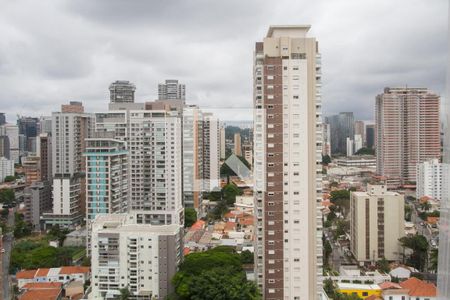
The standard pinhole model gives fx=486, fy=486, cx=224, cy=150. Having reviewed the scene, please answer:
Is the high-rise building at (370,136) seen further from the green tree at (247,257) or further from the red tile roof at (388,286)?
the red tile roof at (388,286)

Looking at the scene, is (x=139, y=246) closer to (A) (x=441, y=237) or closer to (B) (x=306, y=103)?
(B) (x=306, y=103)

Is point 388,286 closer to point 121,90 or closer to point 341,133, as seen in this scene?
point 121,90

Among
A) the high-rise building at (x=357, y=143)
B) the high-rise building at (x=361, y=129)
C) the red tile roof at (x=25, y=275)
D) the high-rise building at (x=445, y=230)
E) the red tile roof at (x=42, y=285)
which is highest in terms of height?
the high-rise building at (x=361, y=129)

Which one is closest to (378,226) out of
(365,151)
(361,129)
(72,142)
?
(72,142)

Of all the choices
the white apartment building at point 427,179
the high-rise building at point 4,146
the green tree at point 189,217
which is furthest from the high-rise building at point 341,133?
the high-rise building at point 4,146

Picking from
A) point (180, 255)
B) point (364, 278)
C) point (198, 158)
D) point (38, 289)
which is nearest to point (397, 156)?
point (198, 158)

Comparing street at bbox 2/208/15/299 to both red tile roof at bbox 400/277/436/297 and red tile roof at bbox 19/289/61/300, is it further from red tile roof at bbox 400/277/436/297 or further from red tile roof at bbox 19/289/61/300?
red tile roof at bbox 400/277/436/297

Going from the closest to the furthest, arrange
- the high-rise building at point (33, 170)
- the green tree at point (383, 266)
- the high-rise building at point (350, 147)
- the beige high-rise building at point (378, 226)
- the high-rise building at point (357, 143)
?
the green tree at point (383, 266) → the beige high-rise building at point (378, 226) → the high-rise building at point (33, 170) → the high-rise building at point (357, 143) → the high-rise building at point (350, 147)

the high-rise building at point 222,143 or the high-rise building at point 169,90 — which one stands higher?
the high-rise building at point 169,90
